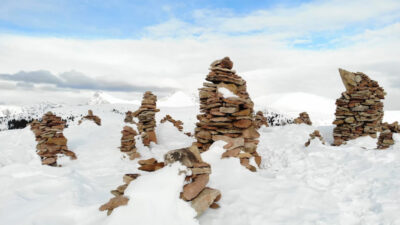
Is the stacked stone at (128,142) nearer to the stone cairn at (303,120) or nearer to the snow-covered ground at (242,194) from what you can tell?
the snow-covered ground at (242,194)

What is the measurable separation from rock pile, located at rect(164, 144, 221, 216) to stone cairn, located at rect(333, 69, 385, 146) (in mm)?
16638

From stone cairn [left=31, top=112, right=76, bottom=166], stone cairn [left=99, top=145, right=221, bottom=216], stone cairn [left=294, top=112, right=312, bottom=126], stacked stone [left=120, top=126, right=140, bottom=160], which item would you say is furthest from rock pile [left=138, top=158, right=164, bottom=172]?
stone cairn [left=294, top=112, right=312, bottom=126]

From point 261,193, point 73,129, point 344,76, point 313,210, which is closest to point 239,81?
point 261,193

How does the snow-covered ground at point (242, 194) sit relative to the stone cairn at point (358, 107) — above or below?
below

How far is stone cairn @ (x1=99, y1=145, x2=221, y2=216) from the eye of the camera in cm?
571

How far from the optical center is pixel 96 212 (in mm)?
6090

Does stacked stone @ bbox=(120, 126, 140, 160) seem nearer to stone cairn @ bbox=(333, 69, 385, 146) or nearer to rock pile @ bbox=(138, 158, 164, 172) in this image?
rock pile @ bbox=(138, 158, 164, 172)

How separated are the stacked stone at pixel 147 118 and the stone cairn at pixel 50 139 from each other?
5.74 meters

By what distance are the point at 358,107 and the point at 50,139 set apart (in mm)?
23170

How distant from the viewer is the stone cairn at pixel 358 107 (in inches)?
733

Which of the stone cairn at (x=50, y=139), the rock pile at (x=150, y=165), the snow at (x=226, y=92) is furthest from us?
the stone cairn at (x=50, y=139)

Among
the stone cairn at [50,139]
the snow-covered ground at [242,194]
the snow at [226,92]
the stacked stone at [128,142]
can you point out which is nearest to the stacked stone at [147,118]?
the stacked stone at [128,142]

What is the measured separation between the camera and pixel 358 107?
1872cm

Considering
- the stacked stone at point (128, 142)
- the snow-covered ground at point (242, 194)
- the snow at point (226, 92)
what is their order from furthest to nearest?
the stacked stone at point (128, 142)
the snow at point (226, 92)
the snow-covered ground at point (242, 194)
